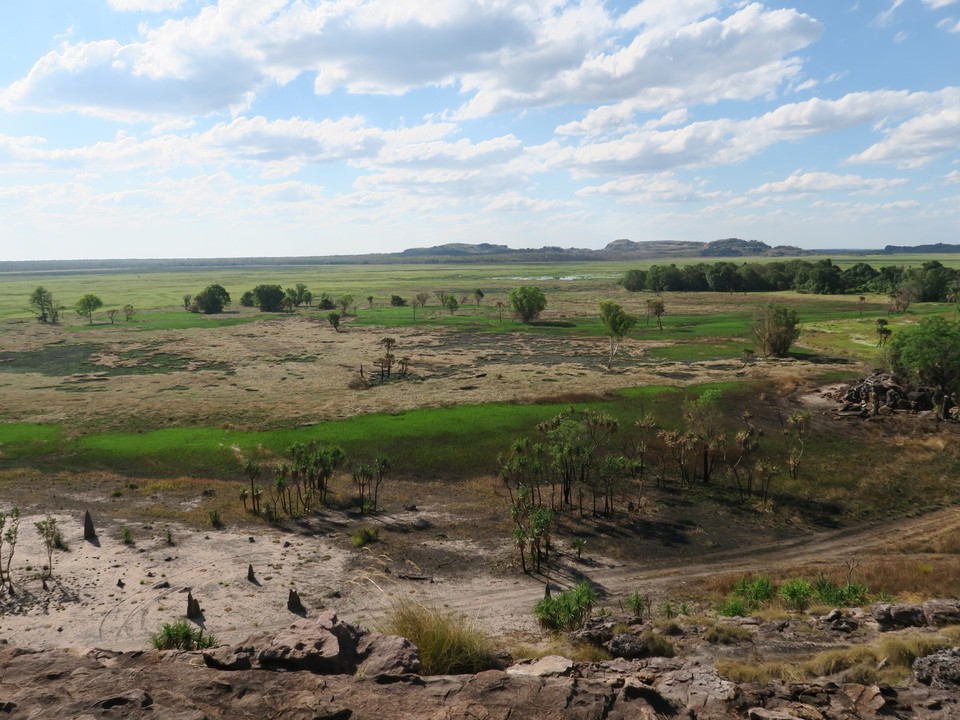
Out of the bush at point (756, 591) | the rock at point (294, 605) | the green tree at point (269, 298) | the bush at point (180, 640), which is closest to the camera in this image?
the bush at point (180, 640)

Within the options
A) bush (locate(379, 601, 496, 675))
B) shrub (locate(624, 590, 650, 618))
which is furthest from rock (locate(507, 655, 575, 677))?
shrub (locate(624, 590, 650, 618))

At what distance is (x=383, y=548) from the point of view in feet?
113

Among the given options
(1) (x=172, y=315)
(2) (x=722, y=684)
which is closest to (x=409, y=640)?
(2) (x=722, y=684)

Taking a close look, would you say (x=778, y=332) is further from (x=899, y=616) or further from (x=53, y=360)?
(x=53, y=360)

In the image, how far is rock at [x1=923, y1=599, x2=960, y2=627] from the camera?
20.2m

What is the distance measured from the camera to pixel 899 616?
67.4 ft

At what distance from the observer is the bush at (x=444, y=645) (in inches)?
590

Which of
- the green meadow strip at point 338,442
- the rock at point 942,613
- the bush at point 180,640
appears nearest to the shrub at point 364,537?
the green meadow strip at point 338,442

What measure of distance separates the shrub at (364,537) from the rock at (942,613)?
2623 centimetres

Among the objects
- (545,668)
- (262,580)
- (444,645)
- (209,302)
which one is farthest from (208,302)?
(545,668)

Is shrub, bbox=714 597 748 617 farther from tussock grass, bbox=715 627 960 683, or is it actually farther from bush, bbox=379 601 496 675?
bush, bbox=379 601 496 675

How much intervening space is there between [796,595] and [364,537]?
22.7 meters

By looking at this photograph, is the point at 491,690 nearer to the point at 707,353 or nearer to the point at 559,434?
the point at 559,434

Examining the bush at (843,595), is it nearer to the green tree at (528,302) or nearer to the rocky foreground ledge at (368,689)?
the rocky foreground ledge at (368,689)
